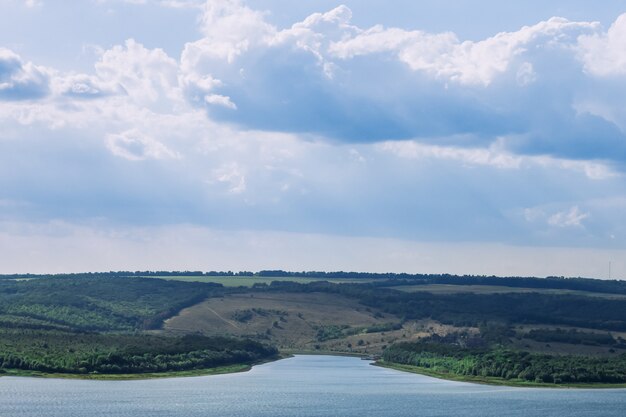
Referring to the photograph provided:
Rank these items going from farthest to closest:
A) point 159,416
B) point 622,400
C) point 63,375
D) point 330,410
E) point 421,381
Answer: point 421,381
point 63,375
point 622,400
point 330,410
point 159,416

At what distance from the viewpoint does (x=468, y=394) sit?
530ft

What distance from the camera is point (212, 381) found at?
180 meters

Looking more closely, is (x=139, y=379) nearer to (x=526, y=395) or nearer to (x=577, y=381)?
(x=526, y=395)

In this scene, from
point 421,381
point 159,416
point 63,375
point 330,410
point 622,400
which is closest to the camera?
point 159,416

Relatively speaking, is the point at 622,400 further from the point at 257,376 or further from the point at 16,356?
the point at 16,356

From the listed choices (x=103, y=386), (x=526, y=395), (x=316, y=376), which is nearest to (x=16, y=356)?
(x=103, y=386)

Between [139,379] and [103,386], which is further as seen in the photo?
[139,379]

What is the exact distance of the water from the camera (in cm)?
13025

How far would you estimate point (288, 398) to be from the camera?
148 meters

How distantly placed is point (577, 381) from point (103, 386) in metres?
78.8

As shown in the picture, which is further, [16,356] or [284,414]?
[16,356]

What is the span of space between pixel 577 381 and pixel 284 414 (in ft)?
240

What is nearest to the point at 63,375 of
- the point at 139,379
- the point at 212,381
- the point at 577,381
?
the point at 139,379

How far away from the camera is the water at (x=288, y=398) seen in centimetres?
13025
